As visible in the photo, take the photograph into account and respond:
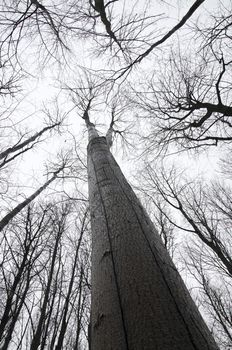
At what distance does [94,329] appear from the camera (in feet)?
2.15

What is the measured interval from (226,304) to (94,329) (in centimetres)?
1731

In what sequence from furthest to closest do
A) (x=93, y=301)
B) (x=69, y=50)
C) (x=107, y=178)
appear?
(x=69, y=50), (x=107, y=178), (x=93, y=301)

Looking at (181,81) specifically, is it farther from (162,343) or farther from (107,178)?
(162,343)

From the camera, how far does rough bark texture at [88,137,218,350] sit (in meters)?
0.54

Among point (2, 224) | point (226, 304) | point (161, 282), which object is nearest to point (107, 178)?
point (161, 282)

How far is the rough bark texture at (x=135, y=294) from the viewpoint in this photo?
21.2 inches

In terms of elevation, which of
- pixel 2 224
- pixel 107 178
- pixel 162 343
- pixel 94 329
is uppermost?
pixel 2 224

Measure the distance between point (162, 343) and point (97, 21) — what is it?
441cm

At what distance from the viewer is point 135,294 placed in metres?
0.65

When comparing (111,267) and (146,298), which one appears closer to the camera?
(146,298)

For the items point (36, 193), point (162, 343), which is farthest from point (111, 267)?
point (36, 193)

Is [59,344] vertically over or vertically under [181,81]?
under

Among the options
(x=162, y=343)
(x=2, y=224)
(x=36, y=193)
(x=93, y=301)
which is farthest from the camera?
(x=36, y=193)

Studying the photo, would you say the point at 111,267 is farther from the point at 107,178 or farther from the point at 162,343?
the point at 107,178
